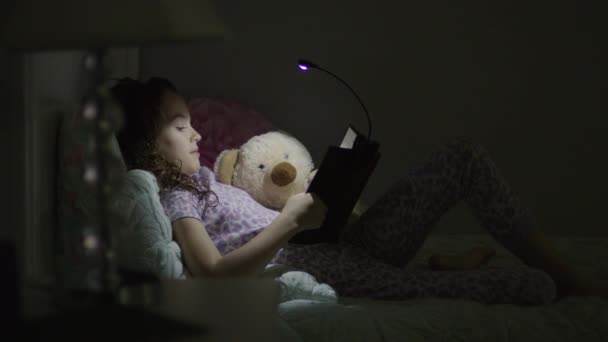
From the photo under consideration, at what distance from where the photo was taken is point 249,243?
61.2 inches

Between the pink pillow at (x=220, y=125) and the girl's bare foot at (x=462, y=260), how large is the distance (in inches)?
30.0

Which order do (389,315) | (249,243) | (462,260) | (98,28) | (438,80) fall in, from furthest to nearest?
1. (438,80)
2. (462,260)
3. (249,243)
4. (389,315)
5. (98,28)

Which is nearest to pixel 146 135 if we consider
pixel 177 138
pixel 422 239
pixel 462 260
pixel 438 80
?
pixel 177 138

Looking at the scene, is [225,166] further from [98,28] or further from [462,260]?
[98,28]

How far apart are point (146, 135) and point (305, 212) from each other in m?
0.44

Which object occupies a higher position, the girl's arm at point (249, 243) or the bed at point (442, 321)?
the girl's arm at point (249, 243)

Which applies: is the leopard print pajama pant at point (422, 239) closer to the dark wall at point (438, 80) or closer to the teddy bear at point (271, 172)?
the teddy bear at point (271, 172)

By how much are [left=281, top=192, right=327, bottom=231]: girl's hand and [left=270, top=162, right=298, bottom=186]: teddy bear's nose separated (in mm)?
323

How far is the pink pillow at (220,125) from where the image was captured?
230cm

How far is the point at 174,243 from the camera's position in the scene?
1.60 metres

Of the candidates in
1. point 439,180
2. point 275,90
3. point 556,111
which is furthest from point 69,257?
point 556,111

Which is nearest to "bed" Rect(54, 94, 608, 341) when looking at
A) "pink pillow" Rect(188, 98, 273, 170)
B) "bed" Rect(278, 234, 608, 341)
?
"bed" Rect(278, 234, 608, 341)

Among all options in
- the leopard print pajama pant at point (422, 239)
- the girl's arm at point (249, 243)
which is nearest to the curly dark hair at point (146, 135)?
the girl's arm at point (249, 243)

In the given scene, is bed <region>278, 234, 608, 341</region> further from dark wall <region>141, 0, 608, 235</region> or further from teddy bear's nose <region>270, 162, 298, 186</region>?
dark wall <region>141, 0, 608, 235</region>
